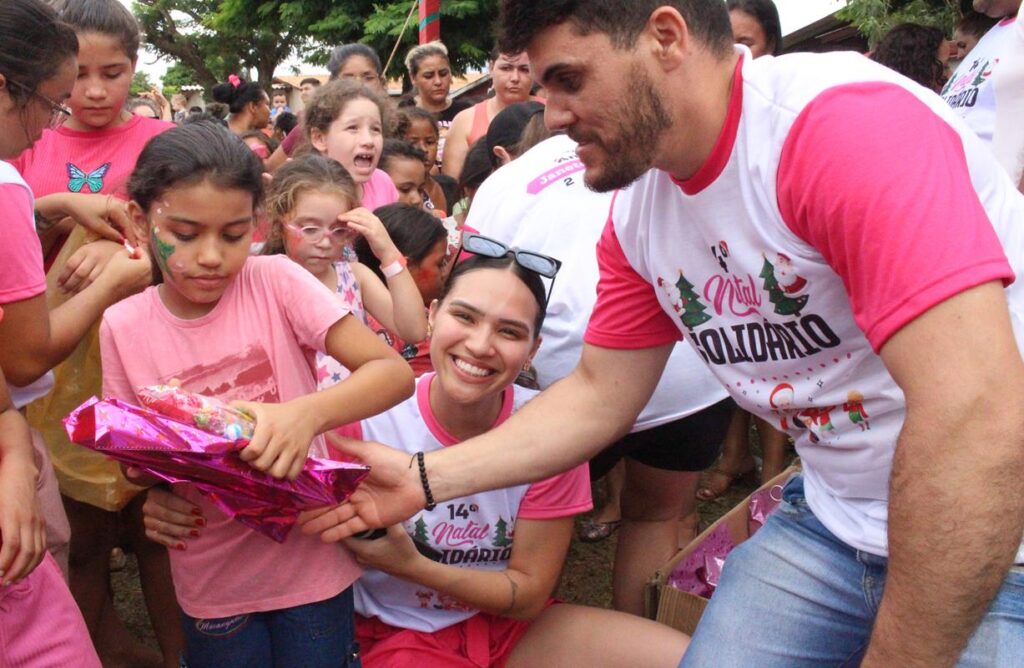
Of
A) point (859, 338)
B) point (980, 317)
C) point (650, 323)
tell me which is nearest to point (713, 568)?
point (650, 323)

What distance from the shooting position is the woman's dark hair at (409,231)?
365cm

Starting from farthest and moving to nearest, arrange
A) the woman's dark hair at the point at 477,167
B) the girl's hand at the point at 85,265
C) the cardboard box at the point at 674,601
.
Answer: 1. the woman's dark hair at the point at 477,167
2. the cardboard box at the point at 674,601
3. the girl's hand at the point at 85,265

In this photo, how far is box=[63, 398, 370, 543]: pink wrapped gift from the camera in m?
1.63

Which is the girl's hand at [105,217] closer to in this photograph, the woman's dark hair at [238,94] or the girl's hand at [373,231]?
the girl's hand at [373,231]

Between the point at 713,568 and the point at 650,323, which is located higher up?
the point at 650,323

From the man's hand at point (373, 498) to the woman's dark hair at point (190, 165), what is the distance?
24.6 inches

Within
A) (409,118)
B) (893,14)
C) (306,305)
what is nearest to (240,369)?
(306,305)

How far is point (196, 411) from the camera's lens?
5.45 feet

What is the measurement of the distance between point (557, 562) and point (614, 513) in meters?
1.98

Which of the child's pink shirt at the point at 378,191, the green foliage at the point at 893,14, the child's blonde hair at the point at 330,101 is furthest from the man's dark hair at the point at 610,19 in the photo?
the green foliage at the point at 893,14

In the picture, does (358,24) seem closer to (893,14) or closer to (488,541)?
(893,14)

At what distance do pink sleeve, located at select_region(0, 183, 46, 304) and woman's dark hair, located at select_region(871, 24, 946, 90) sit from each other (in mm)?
4058

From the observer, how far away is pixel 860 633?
1963 mm

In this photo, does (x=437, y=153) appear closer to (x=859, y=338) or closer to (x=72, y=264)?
(x=72, y=264)
